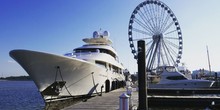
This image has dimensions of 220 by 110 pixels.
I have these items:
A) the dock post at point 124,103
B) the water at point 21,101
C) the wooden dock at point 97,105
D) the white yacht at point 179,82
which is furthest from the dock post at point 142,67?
the white yacht at point 179,82

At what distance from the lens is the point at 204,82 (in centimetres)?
2802

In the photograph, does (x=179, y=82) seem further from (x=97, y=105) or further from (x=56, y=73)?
(x=97, y=105)

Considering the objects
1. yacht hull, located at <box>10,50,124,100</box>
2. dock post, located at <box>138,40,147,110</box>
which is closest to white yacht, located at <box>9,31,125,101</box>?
yacht hull, located at <box>10,50,124,100</box>

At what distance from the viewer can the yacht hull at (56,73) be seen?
1381 centimetres

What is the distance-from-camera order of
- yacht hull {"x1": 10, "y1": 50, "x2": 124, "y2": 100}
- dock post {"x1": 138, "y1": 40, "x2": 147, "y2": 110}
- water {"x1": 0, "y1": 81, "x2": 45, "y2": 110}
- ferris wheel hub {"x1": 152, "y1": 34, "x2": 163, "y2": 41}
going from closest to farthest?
dock post {"x1": 138, "y1": 40, "x2": 147, "y2": 110}
yacht hull {"x1": 10, "y1": 50, "x2": 124, "y2": 100}
water {"x1": 0, "y1": 81, "x2": 45, "y2": 110}
ferris wheel hub {"x1": 152, "y1": 34, "x2": 163, "y2": 41}

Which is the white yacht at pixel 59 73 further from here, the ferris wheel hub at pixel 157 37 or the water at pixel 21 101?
the ferris wheel hub at pixel 157 37

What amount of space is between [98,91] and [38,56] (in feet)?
24.0

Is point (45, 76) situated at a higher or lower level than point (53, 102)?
higher

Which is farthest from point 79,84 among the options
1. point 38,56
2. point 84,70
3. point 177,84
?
point 177,84

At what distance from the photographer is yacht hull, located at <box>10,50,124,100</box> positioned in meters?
13.8

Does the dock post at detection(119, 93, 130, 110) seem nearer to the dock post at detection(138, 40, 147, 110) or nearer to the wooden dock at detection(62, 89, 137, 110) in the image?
the dock post at detection(138, 40, 147, 110)

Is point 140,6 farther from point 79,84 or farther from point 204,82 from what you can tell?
point 79,84

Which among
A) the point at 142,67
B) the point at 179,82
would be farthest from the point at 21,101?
the point at 142,67

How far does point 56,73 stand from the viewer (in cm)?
1527
